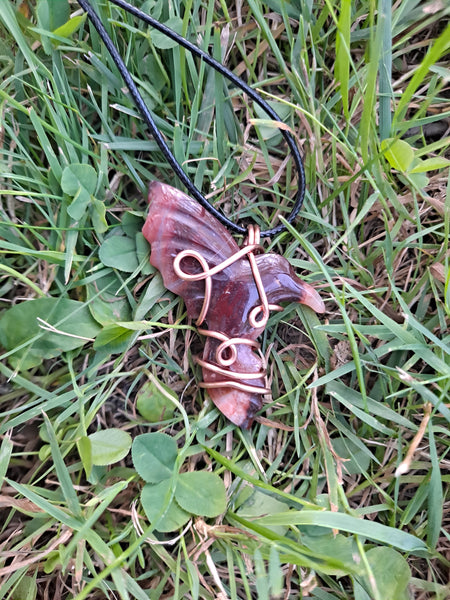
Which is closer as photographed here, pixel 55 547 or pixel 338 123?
pixel 55 547

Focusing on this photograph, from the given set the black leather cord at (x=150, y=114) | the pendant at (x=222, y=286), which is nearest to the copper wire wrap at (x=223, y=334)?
the pendant at (x=222, y=286)

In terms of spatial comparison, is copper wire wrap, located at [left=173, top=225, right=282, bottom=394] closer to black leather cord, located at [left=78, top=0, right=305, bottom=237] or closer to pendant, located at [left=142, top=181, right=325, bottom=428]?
pendant, located at [left=142, top=181, right=325, bottom=428]

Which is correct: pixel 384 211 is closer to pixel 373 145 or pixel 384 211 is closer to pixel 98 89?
pixel 373 145

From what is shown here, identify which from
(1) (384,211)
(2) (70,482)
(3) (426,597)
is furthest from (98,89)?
(3) (426,597)

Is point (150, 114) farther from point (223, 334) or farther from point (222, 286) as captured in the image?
Answer: point (223, 334)

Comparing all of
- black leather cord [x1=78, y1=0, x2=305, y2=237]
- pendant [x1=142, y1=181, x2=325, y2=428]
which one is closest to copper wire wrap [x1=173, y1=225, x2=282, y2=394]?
pendant [x1=142, y1=181, x2=325, y2=428]

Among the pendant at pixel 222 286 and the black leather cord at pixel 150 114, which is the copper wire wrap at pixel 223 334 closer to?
the pendant at pixel 222 286

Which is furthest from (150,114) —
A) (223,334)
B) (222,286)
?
(223,334)
